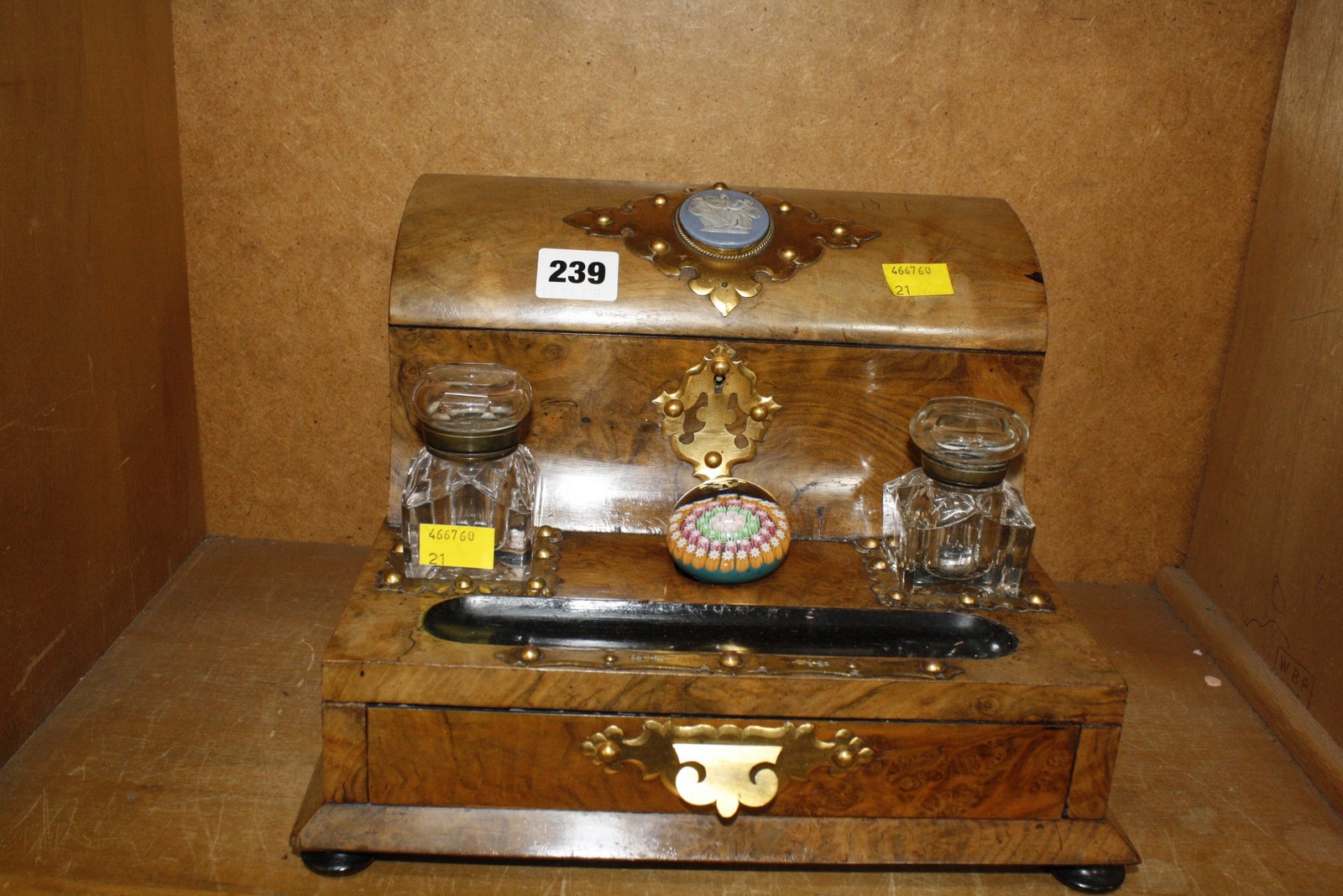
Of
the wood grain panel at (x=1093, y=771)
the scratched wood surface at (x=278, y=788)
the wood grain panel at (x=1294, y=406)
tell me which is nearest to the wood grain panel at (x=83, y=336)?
the scratched wood surface at (x=278, y=788)

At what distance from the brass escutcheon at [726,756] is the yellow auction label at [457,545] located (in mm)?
275

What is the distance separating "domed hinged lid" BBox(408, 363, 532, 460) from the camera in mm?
1370

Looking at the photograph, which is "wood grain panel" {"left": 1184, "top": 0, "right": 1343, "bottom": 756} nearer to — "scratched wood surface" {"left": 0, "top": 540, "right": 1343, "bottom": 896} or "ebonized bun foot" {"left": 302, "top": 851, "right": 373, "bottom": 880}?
"scratched wood surface" {"left": 0, "top": 540, "right": 1343, "bottom": 896}

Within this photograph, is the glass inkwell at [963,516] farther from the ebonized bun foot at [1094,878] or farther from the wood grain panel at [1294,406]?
the wood grain panel at [1294,406]

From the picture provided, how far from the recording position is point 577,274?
5.06 feet

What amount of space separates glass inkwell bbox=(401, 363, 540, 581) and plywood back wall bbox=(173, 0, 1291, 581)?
0.61m

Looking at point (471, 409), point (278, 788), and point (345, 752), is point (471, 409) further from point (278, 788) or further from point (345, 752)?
point (278, 788)

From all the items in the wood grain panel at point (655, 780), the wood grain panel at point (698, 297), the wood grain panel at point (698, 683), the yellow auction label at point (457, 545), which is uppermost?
the wood grain panel at point (698, 297)

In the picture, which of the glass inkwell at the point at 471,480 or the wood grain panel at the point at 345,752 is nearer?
the wood grain panel at the point at 345,752

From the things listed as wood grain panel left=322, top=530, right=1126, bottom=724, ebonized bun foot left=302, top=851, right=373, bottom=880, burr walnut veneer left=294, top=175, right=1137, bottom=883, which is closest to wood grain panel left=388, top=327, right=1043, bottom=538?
burr walnut veneer left=294, top=175, right=1137, bottom=883

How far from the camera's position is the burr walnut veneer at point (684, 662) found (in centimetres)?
126

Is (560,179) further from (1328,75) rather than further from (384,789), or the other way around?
(1328,75)

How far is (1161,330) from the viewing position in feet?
6.75

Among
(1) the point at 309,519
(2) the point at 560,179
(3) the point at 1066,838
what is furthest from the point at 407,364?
(3) the point at 1066,838
